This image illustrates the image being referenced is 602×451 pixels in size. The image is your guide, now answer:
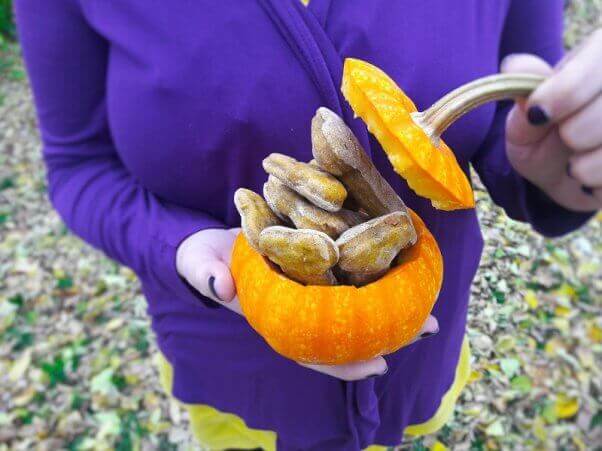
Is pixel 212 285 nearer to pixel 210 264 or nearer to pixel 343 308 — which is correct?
pixel 210 264

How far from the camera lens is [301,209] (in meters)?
0.52

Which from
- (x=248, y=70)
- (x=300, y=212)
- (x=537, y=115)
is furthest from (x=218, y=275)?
(x=537, y=115)

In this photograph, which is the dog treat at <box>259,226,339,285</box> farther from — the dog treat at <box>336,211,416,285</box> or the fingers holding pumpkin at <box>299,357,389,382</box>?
the fingers holding pumpkin at <box>299,357,389,382</box>

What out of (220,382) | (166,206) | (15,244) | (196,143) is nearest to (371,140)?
(196,143)

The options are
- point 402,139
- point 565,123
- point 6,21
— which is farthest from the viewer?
point 6,21

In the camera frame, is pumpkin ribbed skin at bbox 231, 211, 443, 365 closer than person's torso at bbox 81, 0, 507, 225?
Yes

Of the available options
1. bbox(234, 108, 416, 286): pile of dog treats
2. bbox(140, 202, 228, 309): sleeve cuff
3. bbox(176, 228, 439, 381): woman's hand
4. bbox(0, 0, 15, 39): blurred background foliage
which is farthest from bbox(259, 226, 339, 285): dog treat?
bbox(0, 0, 15, 39): blurred background foliage

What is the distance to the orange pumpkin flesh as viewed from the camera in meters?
0.46

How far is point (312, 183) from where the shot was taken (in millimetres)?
497

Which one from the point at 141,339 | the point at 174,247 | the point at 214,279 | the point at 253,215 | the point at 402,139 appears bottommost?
the point at 141,339

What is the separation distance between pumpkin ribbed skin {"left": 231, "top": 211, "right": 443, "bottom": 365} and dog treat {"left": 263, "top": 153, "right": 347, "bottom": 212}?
0.08 meters

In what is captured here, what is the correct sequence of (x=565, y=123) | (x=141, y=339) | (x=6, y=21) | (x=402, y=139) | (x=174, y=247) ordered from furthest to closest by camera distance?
(x=6, y=21), (x=141, y=339), (x=174, y=247), (x=565, y=123), (x=402, y=139)

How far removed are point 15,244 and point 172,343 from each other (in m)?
1.97

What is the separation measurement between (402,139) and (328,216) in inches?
4.4
